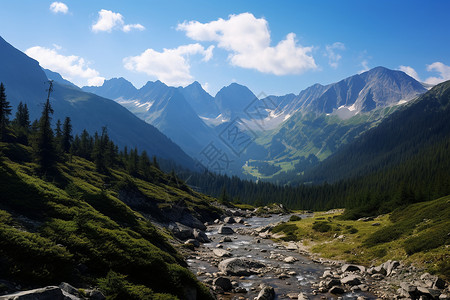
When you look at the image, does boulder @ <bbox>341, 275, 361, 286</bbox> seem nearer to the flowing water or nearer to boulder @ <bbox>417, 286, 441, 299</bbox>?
the flowing water

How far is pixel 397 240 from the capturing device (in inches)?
1534

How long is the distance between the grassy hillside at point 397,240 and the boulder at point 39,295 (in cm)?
3436

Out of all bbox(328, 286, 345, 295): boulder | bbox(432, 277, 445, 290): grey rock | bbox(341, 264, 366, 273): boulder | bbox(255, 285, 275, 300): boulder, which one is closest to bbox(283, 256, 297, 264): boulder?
bbox(341, 264, 366, 273): boulder

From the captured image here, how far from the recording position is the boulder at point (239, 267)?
32.3 meters

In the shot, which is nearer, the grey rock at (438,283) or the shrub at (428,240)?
the grey rock at (438,283)

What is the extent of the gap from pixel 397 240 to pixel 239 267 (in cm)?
2548

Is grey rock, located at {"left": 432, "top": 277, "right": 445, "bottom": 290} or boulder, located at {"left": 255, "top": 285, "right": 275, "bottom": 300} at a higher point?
grey rock, located at {"left": 432, "top": 277, "right": 445, "bottom": 290}

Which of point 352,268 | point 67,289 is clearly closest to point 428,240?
point 352,268

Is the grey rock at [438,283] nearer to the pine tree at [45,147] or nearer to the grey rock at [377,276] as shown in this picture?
the grey rock at [377,276]

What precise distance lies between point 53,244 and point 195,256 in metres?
27.6

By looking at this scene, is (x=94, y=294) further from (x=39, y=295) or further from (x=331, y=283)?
(x=331, y=283)

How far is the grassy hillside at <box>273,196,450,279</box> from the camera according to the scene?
3064 cm

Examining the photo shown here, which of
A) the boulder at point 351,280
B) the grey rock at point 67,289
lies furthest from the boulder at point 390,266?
the grey rock at point 67,289

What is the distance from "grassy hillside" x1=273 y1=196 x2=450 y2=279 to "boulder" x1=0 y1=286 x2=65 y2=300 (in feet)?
113
